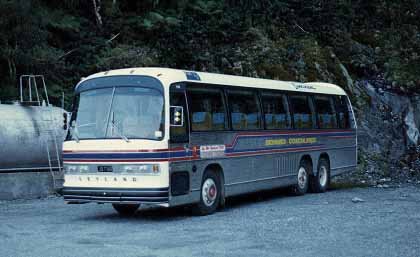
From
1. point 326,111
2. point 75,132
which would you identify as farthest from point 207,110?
point 326,111

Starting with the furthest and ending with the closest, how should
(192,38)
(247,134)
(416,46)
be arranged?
(416,46) → (192,38) → (247,134)

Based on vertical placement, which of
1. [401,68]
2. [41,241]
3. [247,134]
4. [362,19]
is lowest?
[41,241]

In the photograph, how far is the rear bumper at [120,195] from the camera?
1288 cm

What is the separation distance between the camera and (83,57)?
26281 mm

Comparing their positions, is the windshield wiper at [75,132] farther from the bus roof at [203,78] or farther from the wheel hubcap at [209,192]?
the wheel hubcap at [209,192]

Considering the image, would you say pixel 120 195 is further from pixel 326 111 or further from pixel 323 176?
pixel 326 111

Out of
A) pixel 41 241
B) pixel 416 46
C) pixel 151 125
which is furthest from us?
pixel 416 46

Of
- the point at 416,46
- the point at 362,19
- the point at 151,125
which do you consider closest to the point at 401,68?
the point at 416,46

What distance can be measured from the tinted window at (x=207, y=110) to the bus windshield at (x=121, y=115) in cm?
109

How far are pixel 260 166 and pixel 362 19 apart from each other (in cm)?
2060

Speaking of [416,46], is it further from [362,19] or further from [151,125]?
[151,125]

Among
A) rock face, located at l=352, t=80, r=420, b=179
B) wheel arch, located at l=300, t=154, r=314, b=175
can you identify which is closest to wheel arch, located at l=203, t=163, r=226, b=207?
wheel arch, located at l=300, t=154, r=314, b=175

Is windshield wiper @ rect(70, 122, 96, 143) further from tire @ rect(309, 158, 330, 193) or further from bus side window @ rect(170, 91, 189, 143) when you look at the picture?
tire @ rect(309, 158, 330, 193)

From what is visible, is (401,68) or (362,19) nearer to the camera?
(401,68)
